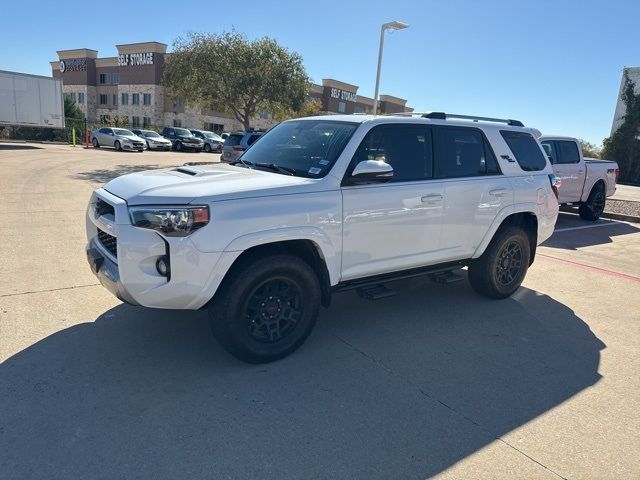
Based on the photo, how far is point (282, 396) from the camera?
3303 mm

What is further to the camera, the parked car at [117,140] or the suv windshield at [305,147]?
the parked car at [117,140]

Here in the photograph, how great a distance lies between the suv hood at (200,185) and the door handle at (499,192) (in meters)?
2.25

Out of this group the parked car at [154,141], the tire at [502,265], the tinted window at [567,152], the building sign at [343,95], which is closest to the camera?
the tire at [502,265]

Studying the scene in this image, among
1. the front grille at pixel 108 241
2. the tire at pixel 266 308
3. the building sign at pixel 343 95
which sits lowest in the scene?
the tire at pixel 266 308

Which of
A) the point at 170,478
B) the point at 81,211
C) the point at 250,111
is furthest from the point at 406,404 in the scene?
the point at 250,111

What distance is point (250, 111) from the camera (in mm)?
25219

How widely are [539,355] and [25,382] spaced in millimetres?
4061

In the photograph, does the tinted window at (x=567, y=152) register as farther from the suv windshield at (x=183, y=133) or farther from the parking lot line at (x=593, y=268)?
the suv windshield at (x=183, y=133)

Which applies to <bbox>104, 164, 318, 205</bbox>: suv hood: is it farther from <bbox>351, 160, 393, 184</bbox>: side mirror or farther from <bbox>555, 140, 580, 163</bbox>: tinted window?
<bbox>555, 140, 580, 163</bbox>: tinted window

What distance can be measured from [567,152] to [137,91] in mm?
56181

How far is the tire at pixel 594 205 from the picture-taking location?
1198 cm

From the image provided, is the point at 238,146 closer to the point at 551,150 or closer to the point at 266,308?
the point at 551,150

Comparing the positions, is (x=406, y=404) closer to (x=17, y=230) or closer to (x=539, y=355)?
(x=539, y=355)

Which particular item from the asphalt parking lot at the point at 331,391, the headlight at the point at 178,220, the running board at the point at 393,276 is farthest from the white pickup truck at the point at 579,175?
the headlight at the point at 178,220
